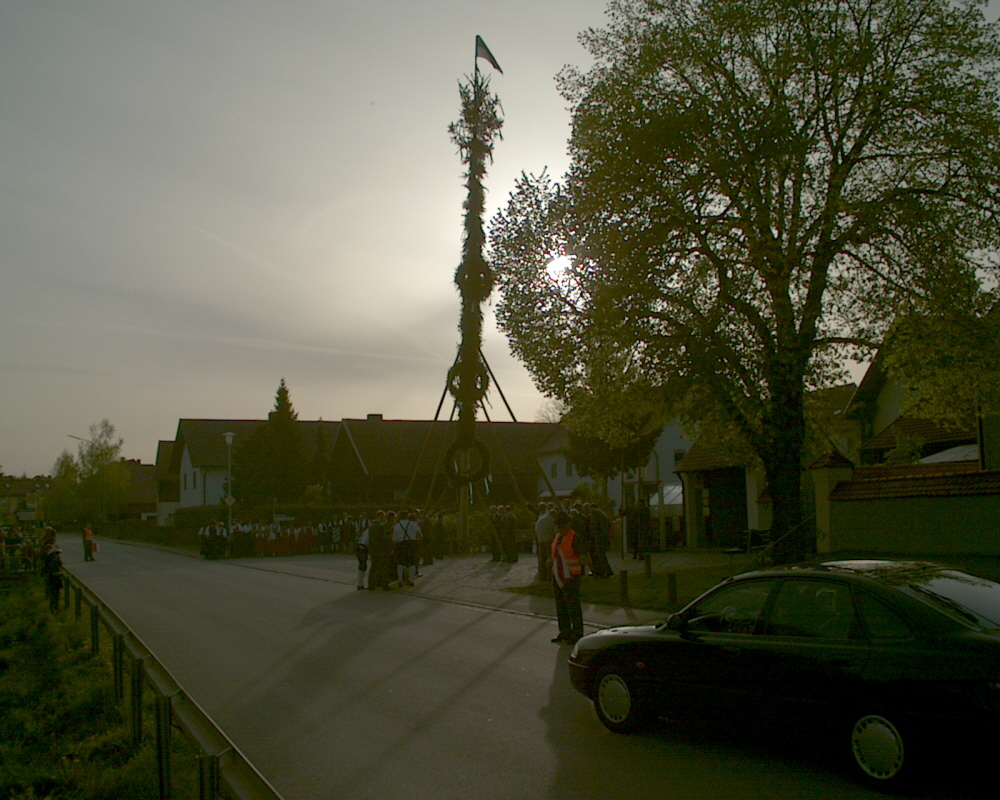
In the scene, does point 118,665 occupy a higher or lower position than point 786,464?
lower

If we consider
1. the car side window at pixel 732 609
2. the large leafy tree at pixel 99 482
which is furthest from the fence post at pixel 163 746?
the large leafy tree at pixel 99 482

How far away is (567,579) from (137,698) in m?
6.37

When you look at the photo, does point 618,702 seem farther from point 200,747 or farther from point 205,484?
point 205,484

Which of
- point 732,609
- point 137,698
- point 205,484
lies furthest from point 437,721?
point 205,484

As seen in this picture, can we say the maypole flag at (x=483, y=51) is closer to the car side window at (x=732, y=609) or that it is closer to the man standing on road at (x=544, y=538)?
the man standing on road at (x=544, y=538)

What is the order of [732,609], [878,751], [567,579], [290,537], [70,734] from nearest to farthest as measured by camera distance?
[878,751], [732,609], [70,734], [567,579], [290,537]

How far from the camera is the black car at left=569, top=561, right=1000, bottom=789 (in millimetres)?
5332

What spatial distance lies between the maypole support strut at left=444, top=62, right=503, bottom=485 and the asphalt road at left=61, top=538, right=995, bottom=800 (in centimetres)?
1441

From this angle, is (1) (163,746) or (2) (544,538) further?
(2) (544,538)

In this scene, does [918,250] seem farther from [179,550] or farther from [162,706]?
[179,550]

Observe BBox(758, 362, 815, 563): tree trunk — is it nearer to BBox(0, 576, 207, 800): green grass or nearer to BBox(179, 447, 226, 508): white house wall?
BBox(0, 576, 207, 800): green grass

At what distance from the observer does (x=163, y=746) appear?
4.91 m

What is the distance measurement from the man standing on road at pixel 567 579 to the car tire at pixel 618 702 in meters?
4.27

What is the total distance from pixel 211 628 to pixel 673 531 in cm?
2329
